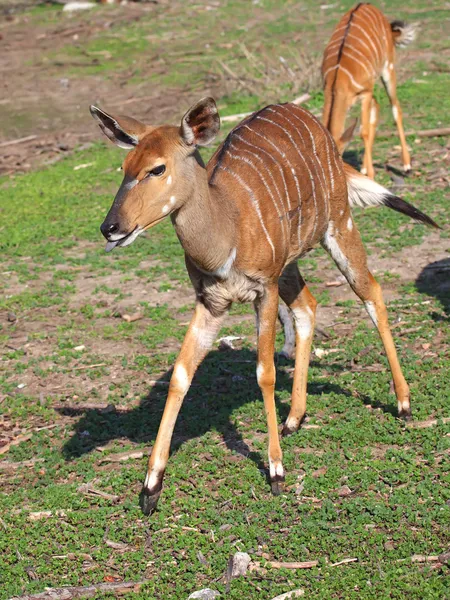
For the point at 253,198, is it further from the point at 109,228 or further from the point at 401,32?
the point at 401,32

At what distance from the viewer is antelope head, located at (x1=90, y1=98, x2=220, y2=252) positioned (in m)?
3.87

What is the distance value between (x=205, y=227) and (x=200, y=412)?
5.27 feet

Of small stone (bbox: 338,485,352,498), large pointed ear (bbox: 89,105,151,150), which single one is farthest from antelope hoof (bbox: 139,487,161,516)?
large pointed ear (bbox: 89,105,151,150)

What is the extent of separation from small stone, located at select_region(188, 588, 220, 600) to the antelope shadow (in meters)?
0.98

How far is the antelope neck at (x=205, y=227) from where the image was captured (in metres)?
4.14

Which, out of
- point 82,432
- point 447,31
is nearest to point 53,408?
point 82,432

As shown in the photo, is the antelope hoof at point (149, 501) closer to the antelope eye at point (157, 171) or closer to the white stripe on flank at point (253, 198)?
the white stripe on flank at point (253, 198)

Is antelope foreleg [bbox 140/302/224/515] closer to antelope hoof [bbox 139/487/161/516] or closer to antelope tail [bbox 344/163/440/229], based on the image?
antelope hoof [bbox 139/487/161/516]

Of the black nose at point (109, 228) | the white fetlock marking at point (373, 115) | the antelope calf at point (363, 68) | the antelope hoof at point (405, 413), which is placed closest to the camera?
the black nose at point (109, 228)

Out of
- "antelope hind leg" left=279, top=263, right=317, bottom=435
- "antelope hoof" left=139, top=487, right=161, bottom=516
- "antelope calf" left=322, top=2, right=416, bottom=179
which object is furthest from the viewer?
"antelope calf" left=322, top=2, right=416, bottom=179

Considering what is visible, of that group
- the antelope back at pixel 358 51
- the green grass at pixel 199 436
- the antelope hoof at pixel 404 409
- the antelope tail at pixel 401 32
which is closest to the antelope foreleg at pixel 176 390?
the green grass at pixel 199 436

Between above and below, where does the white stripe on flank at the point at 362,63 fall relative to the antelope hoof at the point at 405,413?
above

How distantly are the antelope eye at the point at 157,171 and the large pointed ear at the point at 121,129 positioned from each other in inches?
7.4

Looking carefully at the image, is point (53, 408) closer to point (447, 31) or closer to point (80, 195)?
point (80, 195)
